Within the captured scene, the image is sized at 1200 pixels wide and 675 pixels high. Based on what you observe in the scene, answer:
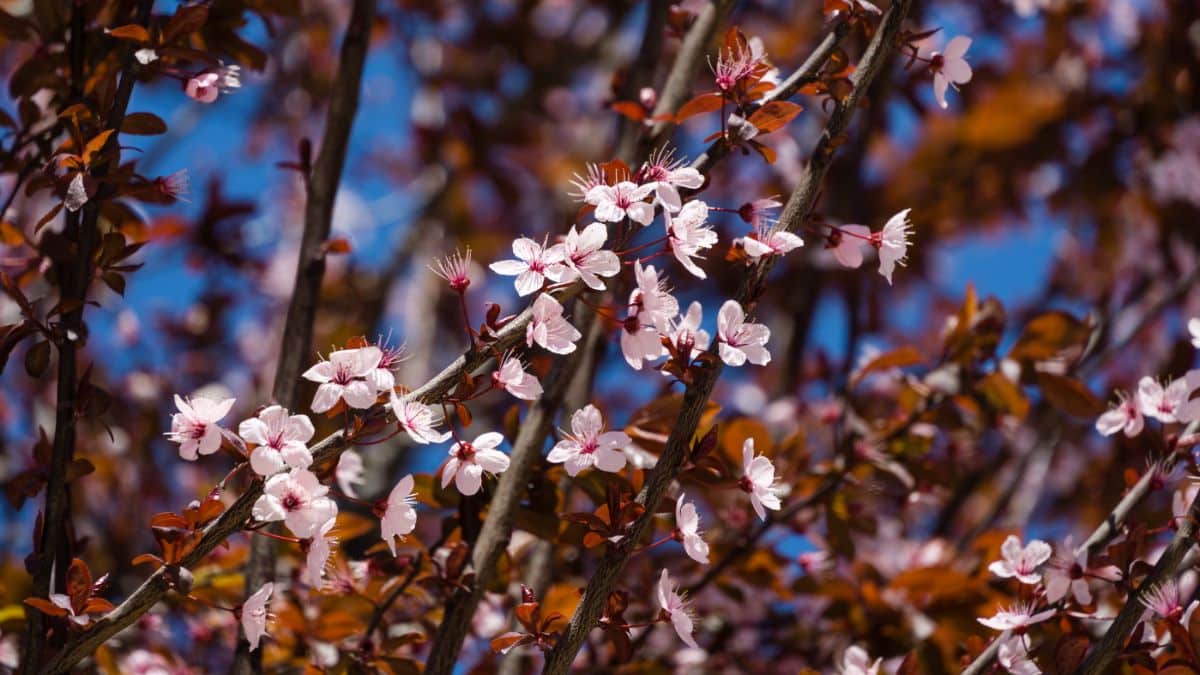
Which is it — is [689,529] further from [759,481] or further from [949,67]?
[949,67]

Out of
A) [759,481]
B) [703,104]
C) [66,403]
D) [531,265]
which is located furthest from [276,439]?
[703,104]

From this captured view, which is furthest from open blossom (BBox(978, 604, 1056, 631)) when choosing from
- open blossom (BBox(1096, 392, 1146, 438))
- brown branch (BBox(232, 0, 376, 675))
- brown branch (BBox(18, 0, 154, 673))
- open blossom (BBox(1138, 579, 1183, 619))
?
brown branch (BBox(18, 0, 154, 673))

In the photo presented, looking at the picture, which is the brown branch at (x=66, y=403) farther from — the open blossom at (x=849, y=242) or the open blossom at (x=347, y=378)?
the open blossom at (x=849, y=242)

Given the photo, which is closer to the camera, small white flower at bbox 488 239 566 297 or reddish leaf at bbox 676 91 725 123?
small white flower at bbox 488 239 566 297

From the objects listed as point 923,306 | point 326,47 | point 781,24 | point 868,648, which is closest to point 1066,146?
point 781,24

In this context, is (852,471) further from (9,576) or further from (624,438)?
(9,576)

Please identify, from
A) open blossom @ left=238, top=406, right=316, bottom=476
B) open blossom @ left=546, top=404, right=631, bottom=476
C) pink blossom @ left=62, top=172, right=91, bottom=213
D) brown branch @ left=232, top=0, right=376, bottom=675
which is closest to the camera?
open blossom @ left=238, top=406, right=316, bottom=476

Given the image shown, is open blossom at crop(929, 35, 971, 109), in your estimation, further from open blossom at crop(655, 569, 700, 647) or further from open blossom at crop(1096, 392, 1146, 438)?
open blossom at crop(655, 569, 700, 647)
